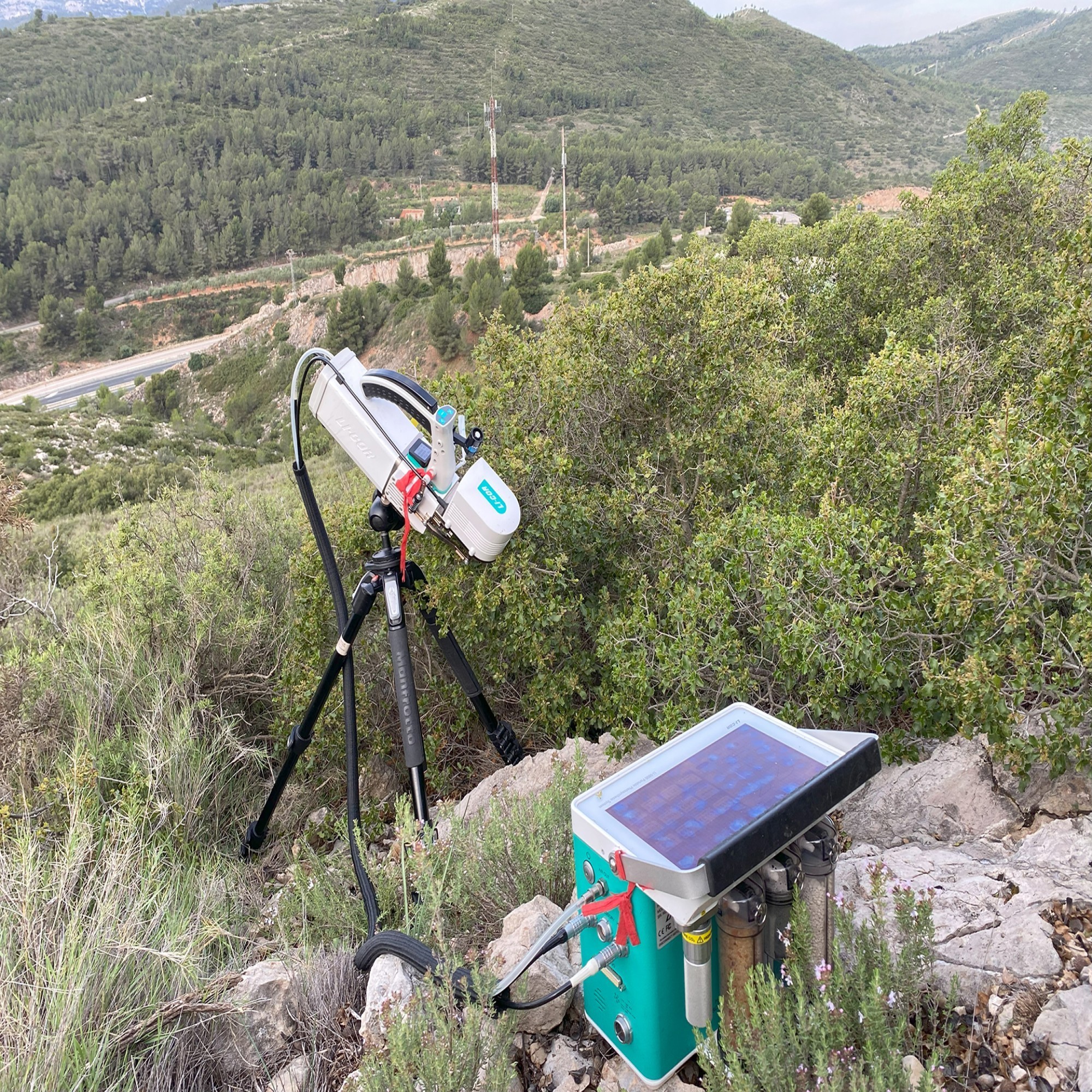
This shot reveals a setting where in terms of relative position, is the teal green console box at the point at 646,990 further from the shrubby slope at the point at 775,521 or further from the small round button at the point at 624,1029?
the shrubby slope at the point at 775,521

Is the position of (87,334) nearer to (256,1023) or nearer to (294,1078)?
(256,1023)

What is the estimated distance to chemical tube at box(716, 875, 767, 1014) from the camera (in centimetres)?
160

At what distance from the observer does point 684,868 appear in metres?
1.51

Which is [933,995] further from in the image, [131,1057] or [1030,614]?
[131,1057]

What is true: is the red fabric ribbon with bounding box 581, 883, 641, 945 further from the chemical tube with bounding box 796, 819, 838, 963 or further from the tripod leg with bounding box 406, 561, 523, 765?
the tripod leg with bounding box 406, 561, 523, 765

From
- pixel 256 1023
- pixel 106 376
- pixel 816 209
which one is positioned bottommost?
pixel 106 376

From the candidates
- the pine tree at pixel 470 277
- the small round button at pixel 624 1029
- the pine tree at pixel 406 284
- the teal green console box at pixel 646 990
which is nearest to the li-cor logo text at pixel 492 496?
the teal green console box at pixel 646 990

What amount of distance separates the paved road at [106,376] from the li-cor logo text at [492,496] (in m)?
44.3

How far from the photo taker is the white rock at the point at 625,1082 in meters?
1.73

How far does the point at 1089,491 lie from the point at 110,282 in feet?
229

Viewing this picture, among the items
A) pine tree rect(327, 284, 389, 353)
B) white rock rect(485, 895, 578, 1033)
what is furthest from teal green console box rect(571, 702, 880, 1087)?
pine tree rect(327, 284, 389, 353)

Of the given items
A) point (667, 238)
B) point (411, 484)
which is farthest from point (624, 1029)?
point (667, 238)

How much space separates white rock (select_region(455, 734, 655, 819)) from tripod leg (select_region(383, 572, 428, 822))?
1.38ft

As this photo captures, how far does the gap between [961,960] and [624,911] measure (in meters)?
0.86
